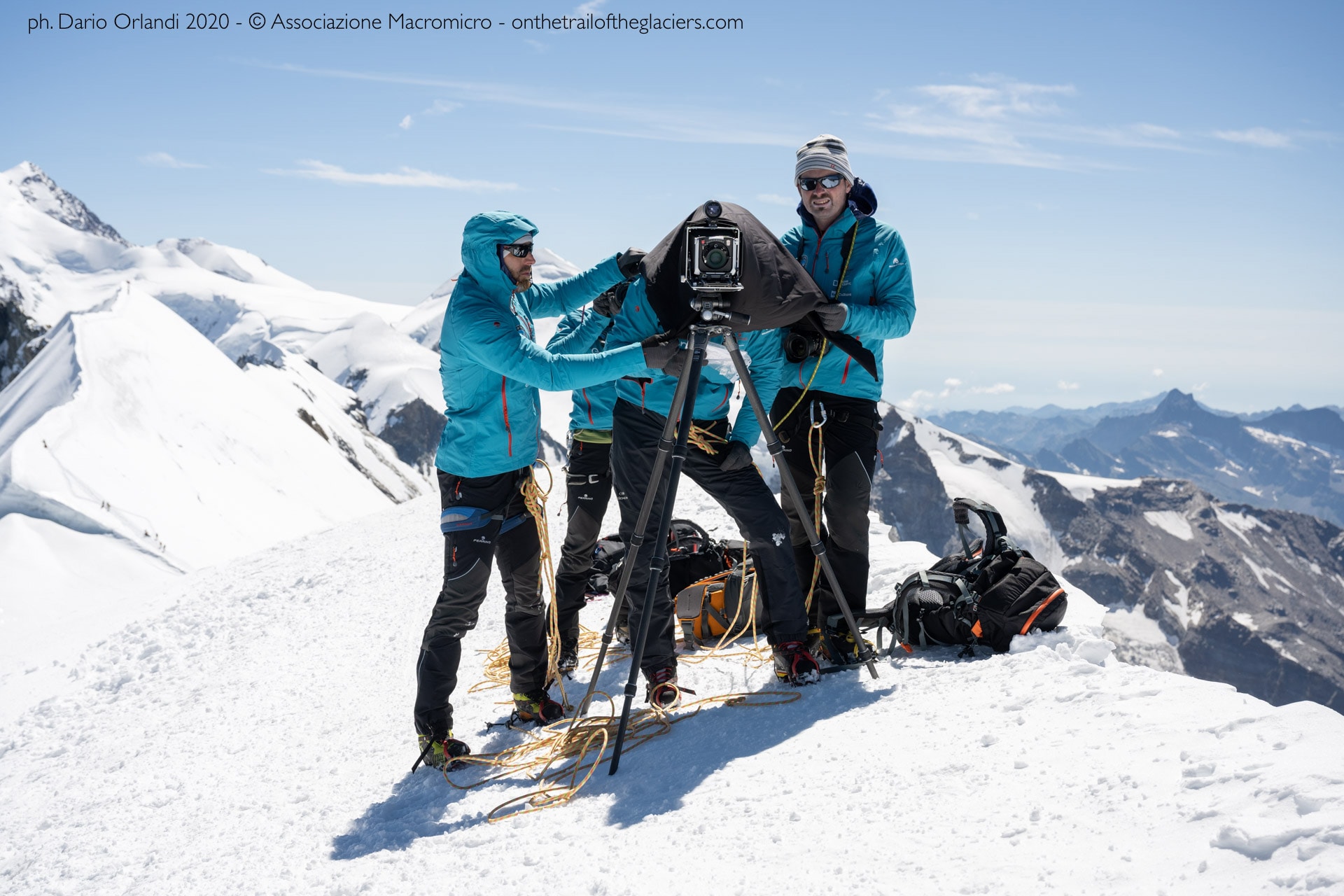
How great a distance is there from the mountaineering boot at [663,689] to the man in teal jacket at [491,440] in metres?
0.86

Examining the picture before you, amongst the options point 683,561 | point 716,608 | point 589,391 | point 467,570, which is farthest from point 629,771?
point 589,391

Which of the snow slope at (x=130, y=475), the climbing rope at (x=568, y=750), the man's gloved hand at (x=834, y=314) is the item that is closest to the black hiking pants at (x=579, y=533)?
the climbing rope at (x=568, y=750)

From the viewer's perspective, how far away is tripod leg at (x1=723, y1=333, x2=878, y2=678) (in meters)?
5.12

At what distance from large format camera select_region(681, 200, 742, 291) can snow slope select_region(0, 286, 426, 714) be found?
7.73 meters

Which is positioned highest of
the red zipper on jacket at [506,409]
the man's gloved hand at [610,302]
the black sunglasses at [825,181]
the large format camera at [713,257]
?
the black sunglasses at [825,181]

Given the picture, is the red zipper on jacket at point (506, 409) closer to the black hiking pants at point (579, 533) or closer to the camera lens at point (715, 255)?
the black hiking pants at point (579, 533)

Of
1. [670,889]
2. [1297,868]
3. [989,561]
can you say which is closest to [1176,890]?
[1297,868]

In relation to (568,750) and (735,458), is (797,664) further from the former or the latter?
(568,750)

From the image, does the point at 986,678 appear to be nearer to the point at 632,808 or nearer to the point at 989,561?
the point at 989,561

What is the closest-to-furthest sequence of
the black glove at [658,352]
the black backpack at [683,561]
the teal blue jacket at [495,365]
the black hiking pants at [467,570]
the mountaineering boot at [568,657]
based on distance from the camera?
1. the black glove at [658,352]
2. the teal blue jacket at [495,365]
3. the black hiking pants at [467,570]
4. the mountaineering boot at [568,657]
5. the black backpack at [683,561]

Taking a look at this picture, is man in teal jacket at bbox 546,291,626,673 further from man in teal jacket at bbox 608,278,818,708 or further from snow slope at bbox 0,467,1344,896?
man in teal jacket at bbox 608,278,818,708

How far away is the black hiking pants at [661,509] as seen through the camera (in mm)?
5328

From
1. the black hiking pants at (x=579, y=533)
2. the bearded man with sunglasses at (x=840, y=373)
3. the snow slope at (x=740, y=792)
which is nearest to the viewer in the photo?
the snow slope at (x=740, y=792)

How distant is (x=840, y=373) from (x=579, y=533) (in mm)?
2453
